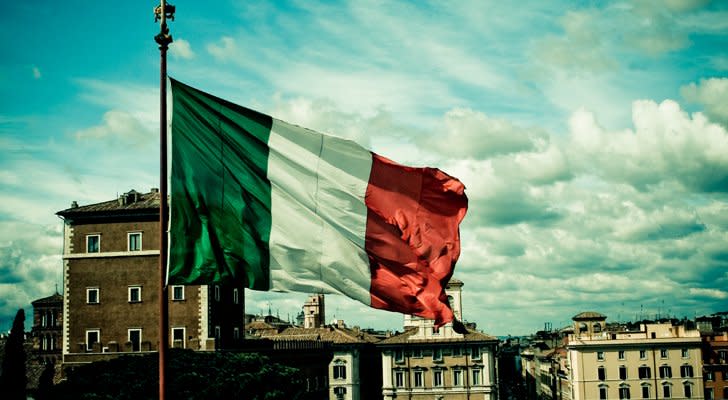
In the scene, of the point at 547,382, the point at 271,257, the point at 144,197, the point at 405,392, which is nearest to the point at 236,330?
the point at 144,197

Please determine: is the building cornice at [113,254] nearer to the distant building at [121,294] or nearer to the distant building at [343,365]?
the distant building at [121,294]

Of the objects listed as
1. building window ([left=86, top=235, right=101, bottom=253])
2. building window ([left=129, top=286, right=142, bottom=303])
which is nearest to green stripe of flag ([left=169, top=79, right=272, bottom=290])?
building window ([left=129, top=286, right=142, bottom=303])

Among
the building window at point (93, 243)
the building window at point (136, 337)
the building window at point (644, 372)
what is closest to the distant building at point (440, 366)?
the building window at point (644, 372)

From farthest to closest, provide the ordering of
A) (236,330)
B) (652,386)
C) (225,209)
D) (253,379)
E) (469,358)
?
(652,386), (469,358), (236,330), (253,379), (225,209)

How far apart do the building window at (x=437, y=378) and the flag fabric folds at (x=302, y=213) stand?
70.7 metres

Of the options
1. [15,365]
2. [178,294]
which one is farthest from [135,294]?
[15,365]

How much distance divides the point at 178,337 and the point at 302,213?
137 ft

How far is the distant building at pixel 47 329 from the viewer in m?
102

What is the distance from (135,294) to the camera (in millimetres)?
50781

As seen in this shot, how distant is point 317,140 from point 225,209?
1.56 m

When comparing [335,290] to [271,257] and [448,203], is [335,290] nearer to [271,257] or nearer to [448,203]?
[271,257]

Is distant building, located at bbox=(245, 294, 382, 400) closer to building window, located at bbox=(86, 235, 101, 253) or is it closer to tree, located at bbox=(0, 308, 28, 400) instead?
building window, located at bbox=(86, 235, 101, 253)

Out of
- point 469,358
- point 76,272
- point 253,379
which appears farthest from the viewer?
point 469,358

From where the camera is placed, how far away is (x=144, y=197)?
54031mm
